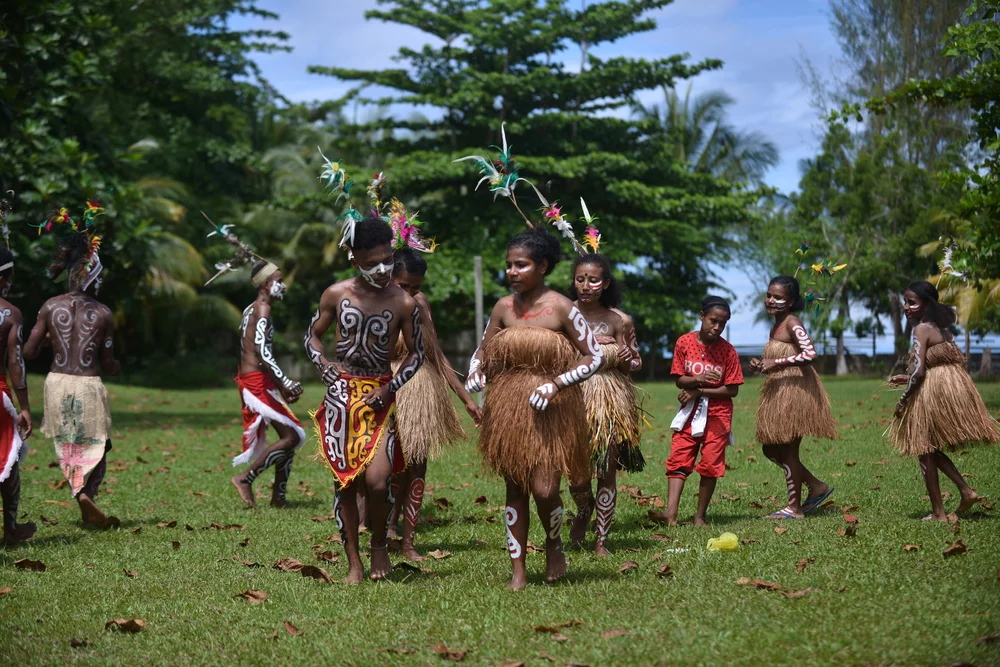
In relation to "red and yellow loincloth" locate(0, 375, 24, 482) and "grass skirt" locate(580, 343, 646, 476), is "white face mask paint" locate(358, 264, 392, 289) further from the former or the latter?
"red and yellow loincloth" locate(0, 375, 24, 482)

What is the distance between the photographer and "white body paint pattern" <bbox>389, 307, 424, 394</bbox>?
19.8ft

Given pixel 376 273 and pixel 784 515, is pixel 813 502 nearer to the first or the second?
pixel 784 515

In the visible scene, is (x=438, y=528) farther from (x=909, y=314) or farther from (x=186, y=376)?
(x=186, y=376)

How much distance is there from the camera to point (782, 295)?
322 inches

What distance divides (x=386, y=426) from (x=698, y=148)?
38424mm

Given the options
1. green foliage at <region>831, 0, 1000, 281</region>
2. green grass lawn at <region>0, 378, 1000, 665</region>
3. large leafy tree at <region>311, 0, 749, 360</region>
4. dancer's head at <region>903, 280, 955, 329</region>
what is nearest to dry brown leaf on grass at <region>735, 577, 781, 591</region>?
green grass lawn at <region>0, 378, 1000, 665</region>

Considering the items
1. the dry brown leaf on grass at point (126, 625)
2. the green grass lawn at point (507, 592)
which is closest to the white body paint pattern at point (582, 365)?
the green grass lawn at point (507, 592)

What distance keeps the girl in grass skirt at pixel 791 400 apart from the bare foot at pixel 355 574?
11.2ft

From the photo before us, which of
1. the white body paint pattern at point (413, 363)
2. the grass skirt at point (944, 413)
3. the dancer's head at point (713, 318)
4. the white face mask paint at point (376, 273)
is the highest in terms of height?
the white face mask paint at point (376, 273)

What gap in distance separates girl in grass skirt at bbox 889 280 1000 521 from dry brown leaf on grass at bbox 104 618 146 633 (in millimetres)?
5171

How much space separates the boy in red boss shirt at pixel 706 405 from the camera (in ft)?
25.6

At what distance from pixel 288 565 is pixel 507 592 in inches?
62.3

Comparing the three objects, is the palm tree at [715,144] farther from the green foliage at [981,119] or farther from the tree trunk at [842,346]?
the green foliage at [981,119]

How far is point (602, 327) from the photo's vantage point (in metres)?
7.02
